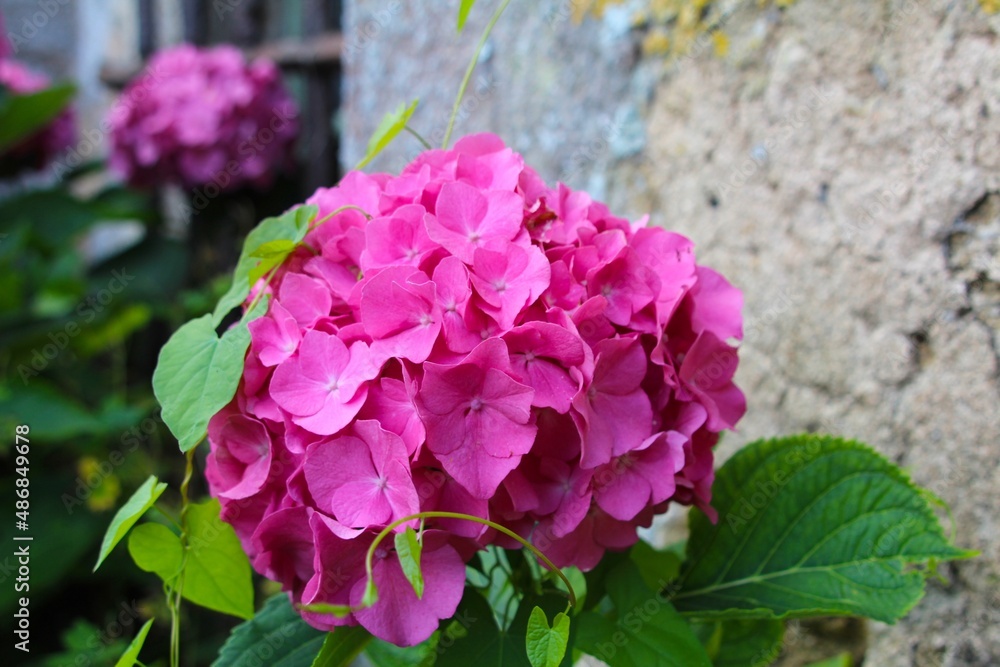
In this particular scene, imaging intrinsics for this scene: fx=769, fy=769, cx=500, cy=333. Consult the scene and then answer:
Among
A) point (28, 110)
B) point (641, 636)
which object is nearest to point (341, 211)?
point (641, 636)

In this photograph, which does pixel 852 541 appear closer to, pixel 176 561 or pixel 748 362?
pixel 748 362

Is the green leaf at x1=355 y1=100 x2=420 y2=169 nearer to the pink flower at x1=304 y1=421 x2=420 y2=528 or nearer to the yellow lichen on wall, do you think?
the pink flower at x1=304 y1=421 x2=420 y2=528

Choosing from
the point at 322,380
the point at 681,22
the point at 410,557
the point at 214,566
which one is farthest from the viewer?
the point at 681,22

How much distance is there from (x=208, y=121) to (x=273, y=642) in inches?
78.2

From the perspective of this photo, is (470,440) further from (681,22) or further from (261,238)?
(681,22)

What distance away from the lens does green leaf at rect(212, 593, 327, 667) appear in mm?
623

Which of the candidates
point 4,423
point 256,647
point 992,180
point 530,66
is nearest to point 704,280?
point 992,180

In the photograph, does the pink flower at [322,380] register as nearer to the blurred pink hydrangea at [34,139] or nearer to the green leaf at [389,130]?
the green leaf at [389,130]

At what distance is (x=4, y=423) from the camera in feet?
6.12

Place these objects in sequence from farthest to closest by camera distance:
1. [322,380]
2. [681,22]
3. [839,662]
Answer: [681,22] → [839,662] → [322,380]

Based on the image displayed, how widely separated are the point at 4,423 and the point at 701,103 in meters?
1.76

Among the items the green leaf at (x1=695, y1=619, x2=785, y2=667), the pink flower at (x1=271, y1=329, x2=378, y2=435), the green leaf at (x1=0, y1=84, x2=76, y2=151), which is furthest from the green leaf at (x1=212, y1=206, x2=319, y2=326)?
the green leaf at (x1=0, y1=84, x2=76, y2=151)

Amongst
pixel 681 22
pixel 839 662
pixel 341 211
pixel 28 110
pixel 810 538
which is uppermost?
pixel 681 22

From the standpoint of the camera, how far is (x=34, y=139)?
2.67 meters
